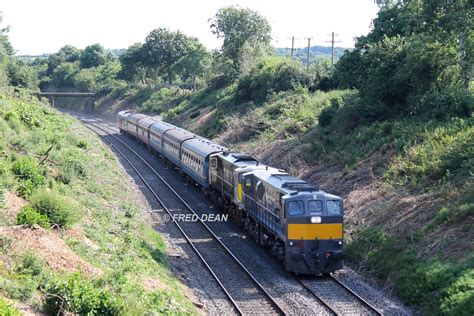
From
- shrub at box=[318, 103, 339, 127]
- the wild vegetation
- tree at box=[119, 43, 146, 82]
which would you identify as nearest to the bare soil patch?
the wild vegetation

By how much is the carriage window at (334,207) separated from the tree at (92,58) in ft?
424

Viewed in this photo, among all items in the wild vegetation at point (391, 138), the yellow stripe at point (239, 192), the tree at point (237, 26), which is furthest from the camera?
the tree at point (237, 26)

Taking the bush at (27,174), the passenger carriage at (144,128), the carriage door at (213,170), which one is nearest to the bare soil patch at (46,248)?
the bush at (27,174)

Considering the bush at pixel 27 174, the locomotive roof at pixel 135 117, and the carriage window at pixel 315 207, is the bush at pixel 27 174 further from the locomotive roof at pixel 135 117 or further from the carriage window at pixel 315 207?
the locomotive roof at pixel 135 117

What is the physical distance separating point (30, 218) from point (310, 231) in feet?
29.5

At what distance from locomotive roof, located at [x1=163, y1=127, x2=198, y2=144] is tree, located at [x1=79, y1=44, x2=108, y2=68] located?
331ft

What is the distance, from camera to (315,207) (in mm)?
21484

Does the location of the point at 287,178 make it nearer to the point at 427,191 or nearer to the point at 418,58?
the point at 427,191

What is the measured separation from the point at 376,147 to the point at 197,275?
1400 centimetres

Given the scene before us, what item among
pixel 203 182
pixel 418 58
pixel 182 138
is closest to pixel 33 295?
pixel 203 182

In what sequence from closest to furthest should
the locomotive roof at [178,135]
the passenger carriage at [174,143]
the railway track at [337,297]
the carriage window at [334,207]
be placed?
the railway track at [337,297]
the carriage window at [334,207]
the passenger carriage at [174,143]
the locomotive roof at [178,135]

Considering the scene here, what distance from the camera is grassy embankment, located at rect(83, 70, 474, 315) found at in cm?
1930

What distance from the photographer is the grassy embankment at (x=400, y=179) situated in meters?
19.3

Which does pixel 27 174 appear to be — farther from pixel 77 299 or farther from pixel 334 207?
pixel 77 299
